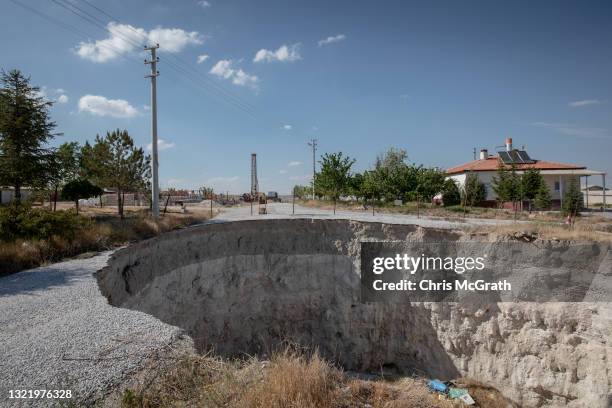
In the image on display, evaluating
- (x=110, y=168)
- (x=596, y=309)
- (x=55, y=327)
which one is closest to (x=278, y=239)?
(x=55, y=327)

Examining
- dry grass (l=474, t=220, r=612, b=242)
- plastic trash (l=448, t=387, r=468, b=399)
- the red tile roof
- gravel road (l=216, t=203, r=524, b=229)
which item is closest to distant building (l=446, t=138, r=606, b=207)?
the red tile roof

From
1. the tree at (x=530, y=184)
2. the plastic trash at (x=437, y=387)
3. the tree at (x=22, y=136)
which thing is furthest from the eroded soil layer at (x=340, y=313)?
the tree at (x=530, y=184)

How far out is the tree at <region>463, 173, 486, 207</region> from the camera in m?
30.0

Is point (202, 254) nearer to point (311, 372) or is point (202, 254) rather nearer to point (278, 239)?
point (278, 239)

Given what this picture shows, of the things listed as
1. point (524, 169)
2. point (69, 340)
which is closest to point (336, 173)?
point (524, 169)

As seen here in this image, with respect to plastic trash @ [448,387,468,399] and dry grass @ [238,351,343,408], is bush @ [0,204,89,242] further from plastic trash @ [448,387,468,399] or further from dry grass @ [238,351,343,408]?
plastic trash @ [448,387,468,399]

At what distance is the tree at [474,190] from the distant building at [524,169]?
75 cm

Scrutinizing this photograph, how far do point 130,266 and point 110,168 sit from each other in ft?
44.3

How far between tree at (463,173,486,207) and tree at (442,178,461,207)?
177 cm

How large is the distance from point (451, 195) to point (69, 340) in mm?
33480

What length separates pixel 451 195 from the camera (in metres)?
32.8

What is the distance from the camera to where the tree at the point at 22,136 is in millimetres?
15867

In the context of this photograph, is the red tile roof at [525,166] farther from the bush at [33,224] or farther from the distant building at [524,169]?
the bush at [33,224]

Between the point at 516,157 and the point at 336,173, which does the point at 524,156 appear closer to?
the point at 516,157
